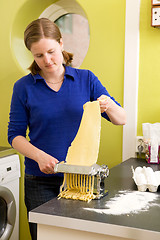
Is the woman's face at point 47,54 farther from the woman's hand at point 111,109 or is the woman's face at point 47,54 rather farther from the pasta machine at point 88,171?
the pasta machine at point 88,171

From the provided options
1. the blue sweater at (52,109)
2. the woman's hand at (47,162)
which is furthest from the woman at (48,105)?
the woman's hand at (47,162)

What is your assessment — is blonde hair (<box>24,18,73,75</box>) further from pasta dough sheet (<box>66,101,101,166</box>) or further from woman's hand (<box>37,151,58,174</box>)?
woman's hand (<box>37,151,58,174</box>)

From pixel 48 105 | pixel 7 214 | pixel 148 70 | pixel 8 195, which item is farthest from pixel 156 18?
pixel 7 214

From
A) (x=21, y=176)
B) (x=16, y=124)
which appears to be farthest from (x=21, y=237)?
(x=16, y=124)

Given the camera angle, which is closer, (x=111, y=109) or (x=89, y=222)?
(x=89, y=222)

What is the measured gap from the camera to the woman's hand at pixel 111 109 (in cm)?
140

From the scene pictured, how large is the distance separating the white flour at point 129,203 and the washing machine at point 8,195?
118 cm

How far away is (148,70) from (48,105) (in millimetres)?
978

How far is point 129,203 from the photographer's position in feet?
4.09

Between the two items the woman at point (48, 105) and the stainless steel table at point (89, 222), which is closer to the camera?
the stainless steel table at point (89, 222)

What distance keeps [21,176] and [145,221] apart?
5.81 feet

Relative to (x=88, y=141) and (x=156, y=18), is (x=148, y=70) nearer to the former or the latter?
(x=156, y=18)

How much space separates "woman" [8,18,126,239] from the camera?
1.53 metres

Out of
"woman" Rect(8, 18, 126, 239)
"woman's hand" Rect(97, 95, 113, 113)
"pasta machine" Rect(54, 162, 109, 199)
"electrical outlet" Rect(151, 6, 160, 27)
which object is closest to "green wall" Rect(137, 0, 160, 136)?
"electrical outlet" Rect(151, 6, 160, 27)
